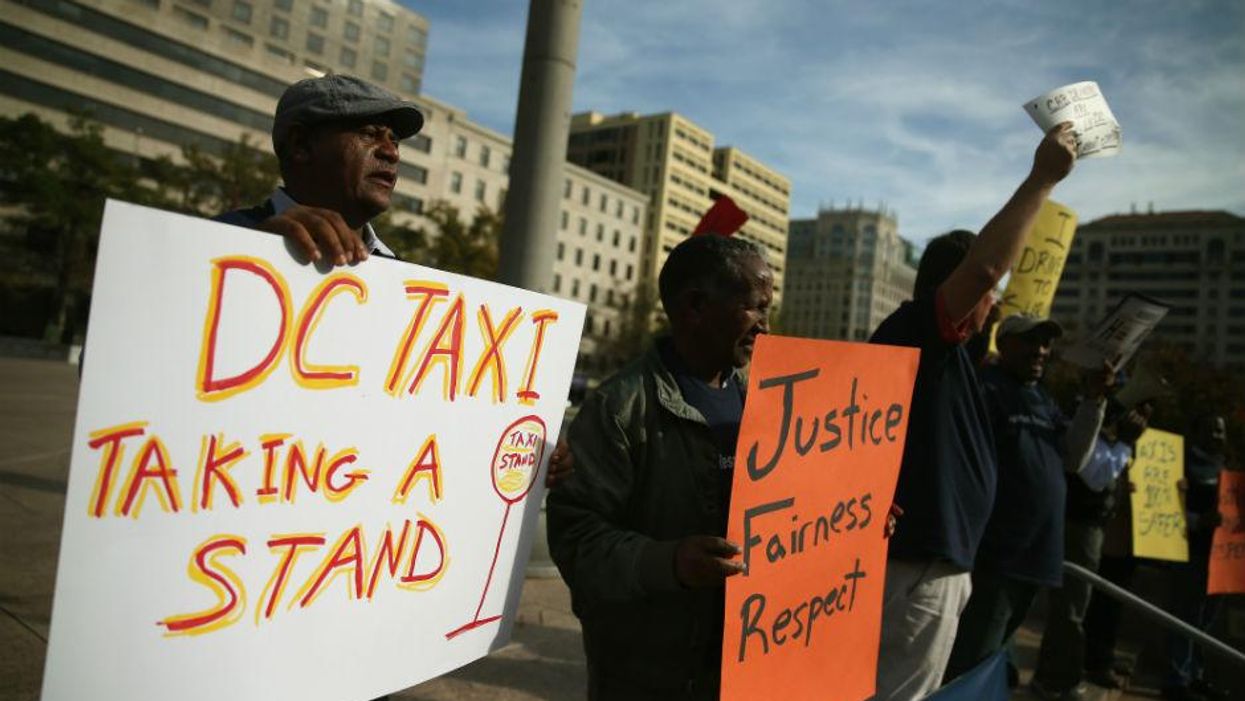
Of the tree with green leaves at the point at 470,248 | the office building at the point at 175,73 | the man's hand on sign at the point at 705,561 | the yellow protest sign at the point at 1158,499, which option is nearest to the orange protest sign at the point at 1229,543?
the yellow protest sign at the point at 1158,499

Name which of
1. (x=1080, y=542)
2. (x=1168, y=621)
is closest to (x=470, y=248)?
(x=1080, y=542)

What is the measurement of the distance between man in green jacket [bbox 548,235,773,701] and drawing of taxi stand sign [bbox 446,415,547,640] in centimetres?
10

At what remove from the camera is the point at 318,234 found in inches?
49.7

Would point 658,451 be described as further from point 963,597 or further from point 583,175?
point 583,175

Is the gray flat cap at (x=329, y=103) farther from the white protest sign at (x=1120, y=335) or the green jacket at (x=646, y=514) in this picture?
the white protest sign at (x=1120, y=335)

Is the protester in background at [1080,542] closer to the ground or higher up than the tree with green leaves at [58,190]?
closer to the ground

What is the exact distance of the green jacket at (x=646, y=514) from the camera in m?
1.66

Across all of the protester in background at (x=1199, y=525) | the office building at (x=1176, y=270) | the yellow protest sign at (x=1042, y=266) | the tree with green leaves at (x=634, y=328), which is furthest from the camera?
the office building at (x=1176, y=270)

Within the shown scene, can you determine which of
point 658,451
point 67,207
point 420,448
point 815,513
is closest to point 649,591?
point 658,451

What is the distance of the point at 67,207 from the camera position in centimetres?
2723

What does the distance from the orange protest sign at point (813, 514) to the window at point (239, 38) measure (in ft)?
162

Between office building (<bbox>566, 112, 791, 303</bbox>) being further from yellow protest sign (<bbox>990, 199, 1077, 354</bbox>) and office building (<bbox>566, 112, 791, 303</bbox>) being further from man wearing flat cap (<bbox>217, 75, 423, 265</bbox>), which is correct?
man wearing flat cap (<bbox>217, 75, 423, 265</bbox>)

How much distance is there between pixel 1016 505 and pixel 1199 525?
281 centimetres

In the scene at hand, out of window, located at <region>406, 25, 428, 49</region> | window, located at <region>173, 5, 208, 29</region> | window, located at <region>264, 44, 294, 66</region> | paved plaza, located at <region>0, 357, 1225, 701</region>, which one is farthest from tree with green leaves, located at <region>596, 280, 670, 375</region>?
paved plaza, located at <region>0, 357, 1225, 701</region>
